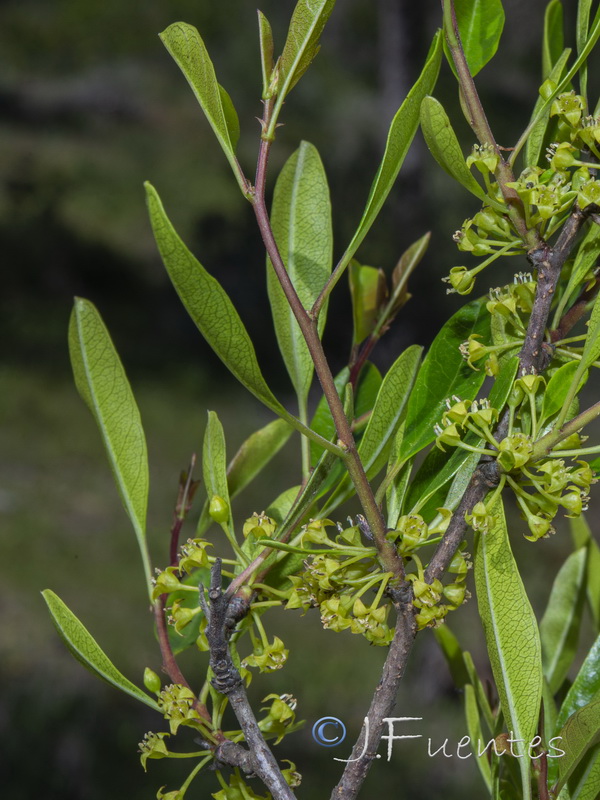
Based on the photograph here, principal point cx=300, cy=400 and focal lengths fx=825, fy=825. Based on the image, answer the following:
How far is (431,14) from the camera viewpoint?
2703 millimetres

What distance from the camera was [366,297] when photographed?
17.3 inches

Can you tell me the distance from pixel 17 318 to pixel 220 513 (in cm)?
380

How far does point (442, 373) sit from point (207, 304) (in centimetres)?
12

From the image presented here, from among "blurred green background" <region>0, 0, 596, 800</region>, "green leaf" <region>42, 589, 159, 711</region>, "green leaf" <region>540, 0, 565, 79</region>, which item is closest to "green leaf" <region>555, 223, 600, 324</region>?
"green leaf" <region>540, 0, 565, 79</region>

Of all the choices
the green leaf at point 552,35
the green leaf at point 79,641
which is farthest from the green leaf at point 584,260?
the green leaf at point 79,641

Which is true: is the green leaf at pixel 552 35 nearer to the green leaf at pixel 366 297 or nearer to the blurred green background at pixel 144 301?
the green leaf at pixel 366 297

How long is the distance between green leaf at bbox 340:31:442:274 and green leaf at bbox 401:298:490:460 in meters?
A: 0.07

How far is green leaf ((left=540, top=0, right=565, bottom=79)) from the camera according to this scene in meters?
0.41

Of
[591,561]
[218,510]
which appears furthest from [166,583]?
[591,561]

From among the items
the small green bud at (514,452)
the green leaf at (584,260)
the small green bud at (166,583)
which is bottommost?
the small green bud at (166,583)

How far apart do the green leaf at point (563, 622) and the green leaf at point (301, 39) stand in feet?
0.97

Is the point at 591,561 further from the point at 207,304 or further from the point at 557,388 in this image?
the point at 207,304

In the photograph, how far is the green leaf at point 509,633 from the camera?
1.01 feet

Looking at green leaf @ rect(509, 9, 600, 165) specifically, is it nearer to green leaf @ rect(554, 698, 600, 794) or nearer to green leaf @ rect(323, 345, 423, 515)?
green leaf @ rect(323, 345, 423, 515)
